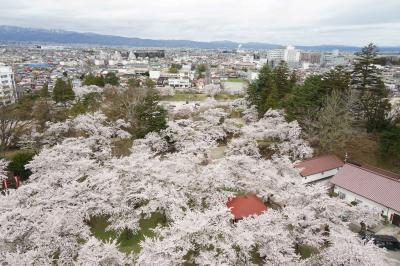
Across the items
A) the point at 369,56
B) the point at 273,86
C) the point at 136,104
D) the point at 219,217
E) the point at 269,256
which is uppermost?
the point at 369,56

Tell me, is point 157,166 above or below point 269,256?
above

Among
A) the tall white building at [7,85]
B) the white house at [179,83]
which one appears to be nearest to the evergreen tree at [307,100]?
the white house at [179,83]

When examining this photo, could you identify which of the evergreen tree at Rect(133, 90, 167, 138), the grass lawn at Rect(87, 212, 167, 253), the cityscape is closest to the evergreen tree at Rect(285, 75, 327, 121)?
the cityscape

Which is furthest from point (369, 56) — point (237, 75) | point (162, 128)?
point (237, 75)

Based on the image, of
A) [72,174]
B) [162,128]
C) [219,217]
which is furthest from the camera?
[162,128]

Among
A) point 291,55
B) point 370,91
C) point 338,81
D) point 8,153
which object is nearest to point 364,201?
point 338,81

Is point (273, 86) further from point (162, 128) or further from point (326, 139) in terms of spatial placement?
point (162, 128)
